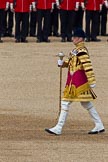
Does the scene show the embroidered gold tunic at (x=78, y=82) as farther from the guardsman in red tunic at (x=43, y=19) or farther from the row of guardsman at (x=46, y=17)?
the guardsman in red tunic at (x=43, y=19)

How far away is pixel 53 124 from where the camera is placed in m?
14.5

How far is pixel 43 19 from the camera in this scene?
24734mm

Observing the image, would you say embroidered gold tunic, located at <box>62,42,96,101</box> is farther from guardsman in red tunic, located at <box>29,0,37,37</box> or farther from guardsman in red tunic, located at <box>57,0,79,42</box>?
guardsman in red tunic, located at <box>29,0,37,37</box>

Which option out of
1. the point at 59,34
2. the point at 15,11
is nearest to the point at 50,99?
the point at 15,11

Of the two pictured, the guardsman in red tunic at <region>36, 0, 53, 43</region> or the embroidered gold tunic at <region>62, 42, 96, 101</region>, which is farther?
the guardsman in red tunic at <region>36, 0, 53, 43</region>

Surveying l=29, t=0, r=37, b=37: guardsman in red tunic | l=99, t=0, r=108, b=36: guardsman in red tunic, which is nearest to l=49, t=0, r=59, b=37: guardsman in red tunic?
l=29, t=0, r=37, b=37: guardsman in red tunic

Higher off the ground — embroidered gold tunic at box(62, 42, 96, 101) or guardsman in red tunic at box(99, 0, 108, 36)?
embroidered gold tunic at box(62, 42, 96, 101)

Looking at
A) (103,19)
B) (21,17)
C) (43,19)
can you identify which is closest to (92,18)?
(103,19)

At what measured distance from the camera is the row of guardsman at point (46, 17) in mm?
24234

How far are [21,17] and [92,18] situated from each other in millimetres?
1786

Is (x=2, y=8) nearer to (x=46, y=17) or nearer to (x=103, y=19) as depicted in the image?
(x=46, y=17)

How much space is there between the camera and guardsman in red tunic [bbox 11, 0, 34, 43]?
949 inches

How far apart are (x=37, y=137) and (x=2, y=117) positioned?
60.6 inches

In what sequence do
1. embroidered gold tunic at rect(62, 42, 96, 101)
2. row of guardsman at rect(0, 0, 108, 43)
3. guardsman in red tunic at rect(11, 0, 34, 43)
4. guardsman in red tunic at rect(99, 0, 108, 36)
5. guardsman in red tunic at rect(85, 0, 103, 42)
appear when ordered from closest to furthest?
embroidered gold tunic at rect(62, 42, 96, 101) < guardsman in red tunic at rect(11, 0, 34, 43) < row of guardsman at rect(0, 0, 108, 43) < guardsman in red tunic at rect(85, 0, 103, 42) < guardsman in red tunic at rect(99, 0, 108, 36)
